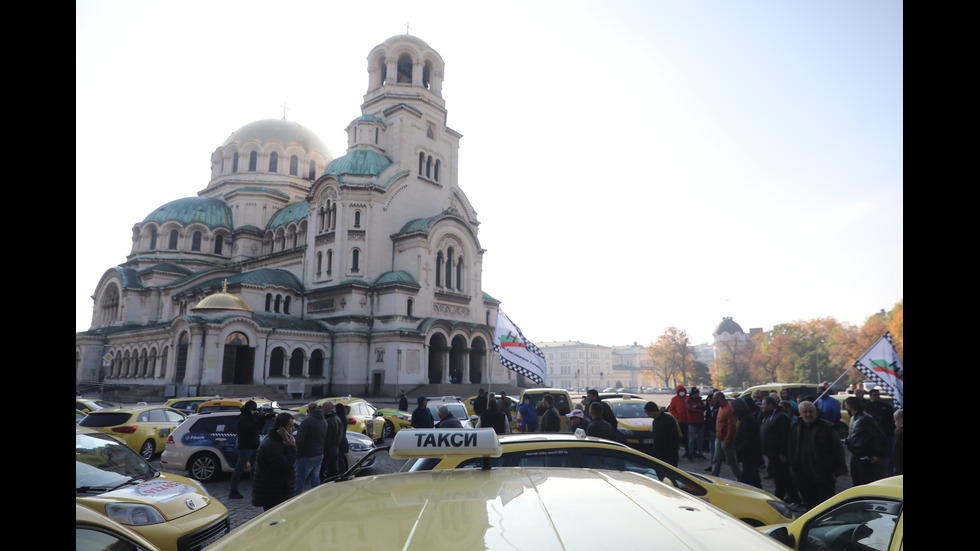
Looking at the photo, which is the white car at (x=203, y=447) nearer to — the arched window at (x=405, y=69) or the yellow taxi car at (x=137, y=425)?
the yellow taxi car at (x=137, y=425)

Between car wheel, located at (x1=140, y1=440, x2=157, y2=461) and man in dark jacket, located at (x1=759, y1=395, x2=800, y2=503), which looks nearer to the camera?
man in dark jacket, located at (x1=759, y1=395, x2=800, y2=503)

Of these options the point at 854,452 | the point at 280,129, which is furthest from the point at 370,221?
the point at 854,452

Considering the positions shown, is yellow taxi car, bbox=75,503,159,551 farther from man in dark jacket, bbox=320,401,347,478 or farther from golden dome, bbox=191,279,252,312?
golden dome, bbox=191,279,252,312

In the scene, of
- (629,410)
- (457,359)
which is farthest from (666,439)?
(457,359)

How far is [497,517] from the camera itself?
1.86 m

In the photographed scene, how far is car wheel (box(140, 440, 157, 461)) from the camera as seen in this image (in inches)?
532

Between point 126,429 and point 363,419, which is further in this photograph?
point 363,419

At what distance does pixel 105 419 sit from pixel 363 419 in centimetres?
609

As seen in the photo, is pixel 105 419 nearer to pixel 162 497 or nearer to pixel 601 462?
pixel 162 497

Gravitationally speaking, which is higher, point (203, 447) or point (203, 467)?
point (203, 447)

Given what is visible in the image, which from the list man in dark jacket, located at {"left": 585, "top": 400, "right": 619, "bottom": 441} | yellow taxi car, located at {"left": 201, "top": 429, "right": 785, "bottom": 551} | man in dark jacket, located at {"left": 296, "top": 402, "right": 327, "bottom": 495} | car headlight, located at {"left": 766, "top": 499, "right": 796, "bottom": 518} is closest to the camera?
yellow taxi car, located at {"left": 201, "top": 429, "right": 785, "bottom": 551}

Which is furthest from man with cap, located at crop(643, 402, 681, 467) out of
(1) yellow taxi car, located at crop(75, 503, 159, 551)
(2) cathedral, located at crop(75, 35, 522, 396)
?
(2) cathedral, located at crop(75, 35, 522, 396)
